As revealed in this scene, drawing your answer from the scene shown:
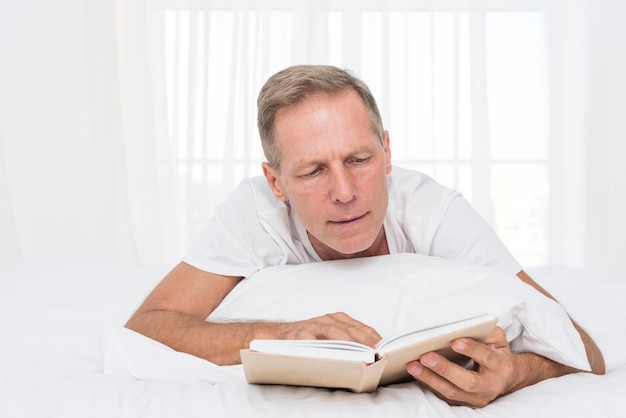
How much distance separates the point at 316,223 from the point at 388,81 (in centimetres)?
296

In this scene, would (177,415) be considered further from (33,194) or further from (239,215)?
(33,194)

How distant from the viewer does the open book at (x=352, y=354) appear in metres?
1.08

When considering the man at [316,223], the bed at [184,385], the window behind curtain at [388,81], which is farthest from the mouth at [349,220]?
the window behind curtain at [388,81]

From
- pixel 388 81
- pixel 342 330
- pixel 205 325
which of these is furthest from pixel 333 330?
pixel 388 81

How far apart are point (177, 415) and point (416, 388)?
15.5 inches

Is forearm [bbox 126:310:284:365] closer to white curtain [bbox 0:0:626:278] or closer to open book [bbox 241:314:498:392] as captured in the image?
open book [bbox 241:314:498:392]

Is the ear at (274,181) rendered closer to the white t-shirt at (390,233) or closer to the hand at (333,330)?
the white t-shirt at (390,233)

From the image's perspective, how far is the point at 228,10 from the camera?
454cm

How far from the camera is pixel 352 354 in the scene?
108cm

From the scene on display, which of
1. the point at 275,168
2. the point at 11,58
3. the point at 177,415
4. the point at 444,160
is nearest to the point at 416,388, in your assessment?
the point at 177,415

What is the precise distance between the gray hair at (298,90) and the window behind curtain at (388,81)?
280cm

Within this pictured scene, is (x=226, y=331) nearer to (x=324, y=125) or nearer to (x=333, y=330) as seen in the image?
(x=333, y=330)

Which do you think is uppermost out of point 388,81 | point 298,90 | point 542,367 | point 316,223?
point 388,81

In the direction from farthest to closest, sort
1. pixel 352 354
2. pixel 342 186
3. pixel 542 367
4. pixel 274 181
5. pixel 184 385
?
pixel 274 181 < pixel 342 186 < pixel 542 367 < pixel 184 385 < pixel 352 354
